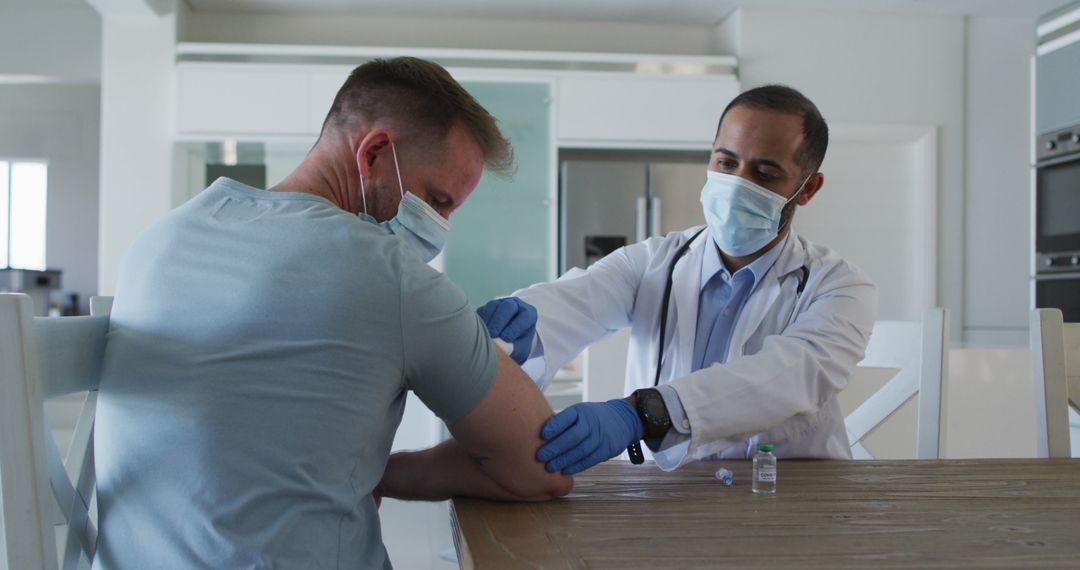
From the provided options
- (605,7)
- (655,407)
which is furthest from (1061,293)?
(655,407)

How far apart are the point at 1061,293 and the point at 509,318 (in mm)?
3503

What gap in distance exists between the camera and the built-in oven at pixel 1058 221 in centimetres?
390

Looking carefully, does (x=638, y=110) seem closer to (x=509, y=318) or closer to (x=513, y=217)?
(x=513, y=217)

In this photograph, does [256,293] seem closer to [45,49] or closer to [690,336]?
[690,336]

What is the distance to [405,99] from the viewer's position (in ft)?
3.67

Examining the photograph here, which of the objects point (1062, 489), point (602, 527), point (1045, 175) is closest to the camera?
point (602, 527)

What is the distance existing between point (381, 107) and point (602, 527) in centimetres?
55

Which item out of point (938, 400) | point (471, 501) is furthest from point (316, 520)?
point (938, 400)

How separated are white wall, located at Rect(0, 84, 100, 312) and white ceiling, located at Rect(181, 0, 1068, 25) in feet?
7.96

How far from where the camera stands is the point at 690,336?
1608mm

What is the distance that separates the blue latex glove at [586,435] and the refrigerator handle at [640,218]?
143 inches

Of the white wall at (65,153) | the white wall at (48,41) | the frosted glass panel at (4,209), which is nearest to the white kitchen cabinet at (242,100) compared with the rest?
the white wall at (48,41)

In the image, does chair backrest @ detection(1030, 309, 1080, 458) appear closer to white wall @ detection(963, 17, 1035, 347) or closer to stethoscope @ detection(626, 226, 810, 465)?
stethoscope @ detection(626, 226, 810, 465)

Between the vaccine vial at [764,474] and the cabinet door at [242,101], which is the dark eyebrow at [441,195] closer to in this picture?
the vaccine vial at [764,474]
